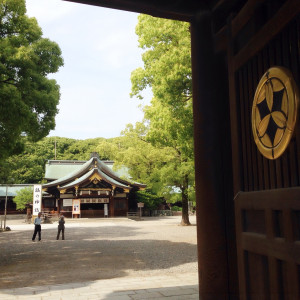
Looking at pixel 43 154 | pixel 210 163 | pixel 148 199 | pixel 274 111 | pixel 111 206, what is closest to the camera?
pixel 274 111

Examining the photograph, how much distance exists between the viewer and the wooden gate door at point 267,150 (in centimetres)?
235

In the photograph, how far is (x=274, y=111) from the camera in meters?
2.57

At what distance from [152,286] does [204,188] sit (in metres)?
3.15

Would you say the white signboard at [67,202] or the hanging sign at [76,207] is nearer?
the hanging sign at [76,207]

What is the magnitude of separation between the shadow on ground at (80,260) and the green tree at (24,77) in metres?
3.55

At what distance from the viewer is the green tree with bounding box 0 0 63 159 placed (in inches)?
344

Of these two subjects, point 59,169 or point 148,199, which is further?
→ point 59,169

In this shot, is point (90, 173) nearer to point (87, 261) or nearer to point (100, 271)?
point (87, 261)

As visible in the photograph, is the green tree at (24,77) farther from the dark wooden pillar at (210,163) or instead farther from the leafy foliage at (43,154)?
the leafy foliage at (43,154)

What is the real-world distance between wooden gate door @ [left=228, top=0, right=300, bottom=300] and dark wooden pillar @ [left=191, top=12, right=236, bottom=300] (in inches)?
7.9

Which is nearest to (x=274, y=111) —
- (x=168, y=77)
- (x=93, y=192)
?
(x=168, y=77)

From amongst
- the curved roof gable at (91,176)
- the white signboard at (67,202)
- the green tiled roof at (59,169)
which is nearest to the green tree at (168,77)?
the curved roof gable at (91,176)

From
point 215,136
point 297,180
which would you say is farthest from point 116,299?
point 297,180

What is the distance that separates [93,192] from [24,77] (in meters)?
25.8
